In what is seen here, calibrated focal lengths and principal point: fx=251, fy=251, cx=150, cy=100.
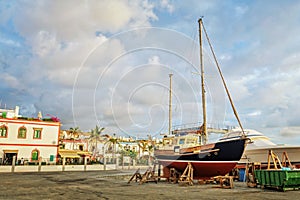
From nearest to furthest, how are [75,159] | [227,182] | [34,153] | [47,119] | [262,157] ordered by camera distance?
[227,182], [262,157], [34,153], [47,119], [75,159]

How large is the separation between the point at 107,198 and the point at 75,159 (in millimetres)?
35962

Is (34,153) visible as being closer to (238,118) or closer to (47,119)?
(47,119)

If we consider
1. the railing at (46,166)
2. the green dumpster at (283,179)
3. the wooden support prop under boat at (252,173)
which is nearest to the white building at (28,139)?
the railing at (46,166)

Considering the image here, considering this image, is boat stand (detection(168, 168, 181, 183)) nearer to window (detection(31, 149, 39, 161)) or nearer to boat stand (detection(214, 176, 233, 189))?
boat stand (detection(214, 176, 233, 189))

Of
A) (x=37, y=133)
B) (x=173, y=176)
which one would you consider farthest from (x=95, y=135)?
(x=173, y=176)

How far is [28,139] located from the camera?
39781mm

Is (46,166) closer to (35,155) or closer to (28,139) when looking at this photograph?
(35,155)

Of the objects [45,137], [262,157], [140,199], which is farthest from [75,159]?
[140,199]

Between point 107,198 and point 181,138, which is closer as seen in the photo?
point 107,198

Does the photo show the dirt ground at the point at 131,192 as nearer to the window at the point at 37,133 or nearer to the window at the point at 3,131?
the window at the point at 3,131

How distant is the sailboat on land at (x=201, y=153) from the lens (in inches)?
790

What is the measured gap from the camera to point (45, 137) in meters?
41.3

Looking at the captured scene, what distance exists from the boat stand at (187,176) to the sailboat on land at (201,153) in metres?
0.56

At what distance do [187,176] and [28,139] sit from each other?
2958 centimetres
